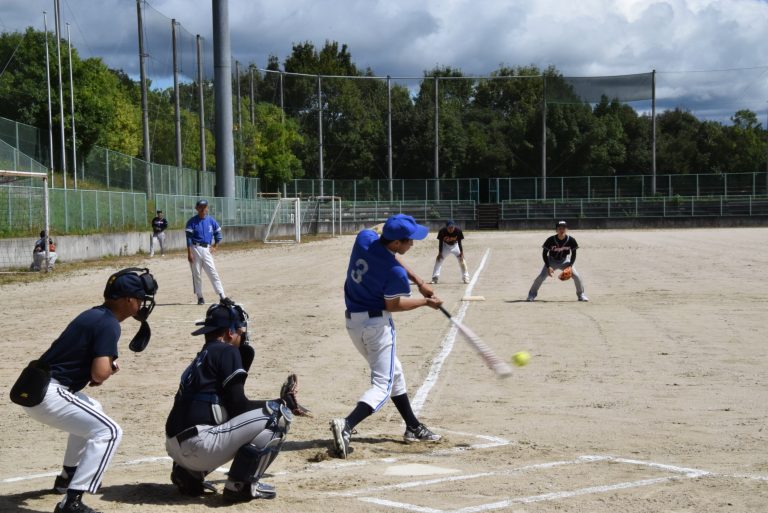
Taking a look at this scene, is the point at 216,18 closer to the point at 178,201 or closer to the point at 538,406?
the point at 178,201

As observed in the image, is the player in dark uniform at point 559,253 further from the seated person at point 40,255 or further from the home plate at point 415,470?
the seated person at point 40,255

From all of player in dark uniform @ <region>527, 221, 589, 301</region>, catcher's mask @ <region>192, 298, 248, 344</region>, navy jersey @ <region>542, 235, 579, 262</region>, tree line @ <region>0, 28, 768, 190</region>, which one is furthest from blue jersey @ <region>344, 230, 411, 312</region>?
tree line @ <region>0, 28, 768, 190</region>

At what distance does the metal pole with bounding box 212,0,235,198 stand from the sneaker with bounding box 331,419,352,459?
4356 centimetres

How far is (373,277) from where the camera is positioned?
24.3ft

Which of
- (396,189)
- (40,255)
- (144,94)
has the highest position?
(144,94)

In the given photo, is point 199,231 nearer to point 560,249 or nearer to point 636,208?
point 560,249

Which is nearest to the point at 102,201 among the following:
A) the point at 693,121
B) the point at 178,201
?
the point at 178,201

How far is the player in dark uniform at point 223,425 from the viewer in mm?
5945

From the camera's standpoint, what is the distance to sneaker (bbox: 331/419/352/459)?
718cm

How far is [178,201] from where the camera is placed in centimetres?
4750

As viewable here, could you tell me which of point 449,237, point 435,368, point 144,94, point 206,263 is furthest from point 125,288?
point 144,94

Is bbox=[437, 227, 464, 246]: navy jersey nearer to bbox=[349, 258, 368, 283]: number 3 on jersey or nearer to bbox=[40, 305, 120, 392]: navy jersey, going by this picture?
bbox=[349, 258, 368, 283]: number 3 on jersey

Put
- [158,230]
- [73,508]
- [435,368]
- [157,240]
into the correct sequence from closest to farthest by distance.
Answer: [73,508], [435,368], [158,230], [157,240]

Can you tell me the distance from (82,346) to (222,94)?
148 feet
